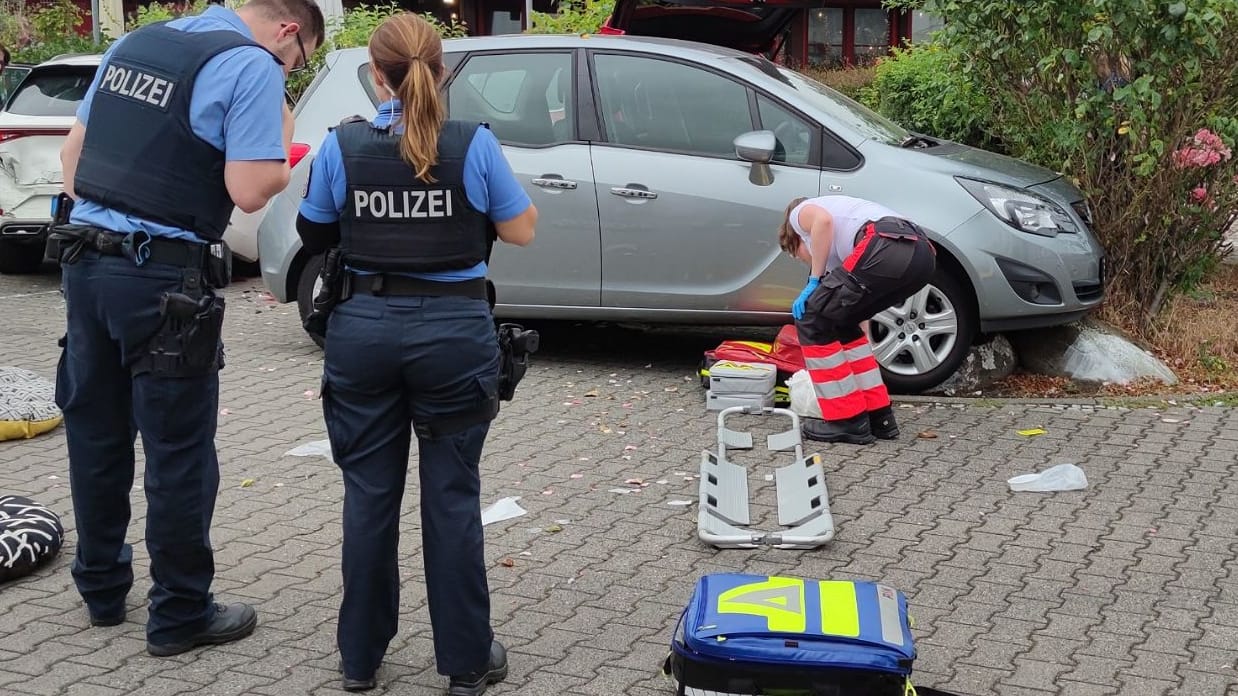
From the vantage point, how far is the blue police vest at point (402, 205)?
3.71 m

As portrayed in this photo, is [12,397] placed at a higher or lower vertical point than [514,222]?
lower

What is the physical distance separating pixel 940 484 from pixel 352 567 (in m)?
2.95

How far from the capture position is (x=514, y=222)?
3865 millimetres

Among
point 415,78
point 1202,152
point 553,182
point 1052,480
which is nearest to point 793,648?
point 415,78

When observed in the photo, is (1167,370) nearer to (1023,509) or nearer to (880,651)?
(1023,509)

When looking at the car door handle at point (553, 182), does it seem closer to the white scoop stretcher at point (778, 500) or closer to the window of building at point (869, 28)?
the white scoop stretcher at point (778, 500)

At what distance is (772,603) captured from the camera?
12.7 feet

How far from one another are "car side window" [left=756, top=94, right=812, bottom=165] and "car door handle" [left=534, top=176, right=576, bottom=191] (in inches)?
42.2

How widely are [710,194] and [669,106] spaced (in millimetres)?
592

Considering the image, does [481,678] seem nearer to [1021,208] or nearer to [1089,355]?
[1021,208]

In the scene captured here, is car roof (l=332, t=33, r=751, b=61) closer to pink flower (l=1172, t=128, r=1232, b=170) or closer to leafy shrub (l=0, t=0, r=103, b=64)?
pink flower (l=1172, t=128, r=1232, b=170)

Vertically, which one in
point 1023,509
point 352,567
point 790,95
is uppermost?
point 790,95

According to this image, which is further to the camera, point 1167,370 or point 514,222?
point 1167,370

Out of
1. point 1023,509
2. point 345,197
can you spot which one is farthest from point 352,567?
point 1023,509
